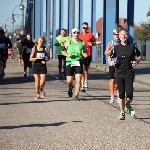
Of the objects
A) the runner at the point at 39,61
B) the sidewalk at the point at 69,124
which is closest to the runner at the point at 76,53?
the sidewalk at the point at 69,124

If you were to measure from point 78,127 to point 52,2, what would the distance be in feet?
221

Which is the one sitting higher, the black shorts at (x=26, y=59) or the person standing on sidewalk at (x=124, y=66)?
the person standing on sidewalk at (x=124, y=66)

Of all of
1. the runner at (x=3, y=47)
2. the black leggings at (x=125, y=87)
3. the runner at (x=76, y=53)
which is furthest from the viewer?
the runner at (x=3, y=47)

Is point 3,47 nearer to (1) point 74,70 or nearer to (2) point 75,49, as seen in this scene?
(1) point 74,70

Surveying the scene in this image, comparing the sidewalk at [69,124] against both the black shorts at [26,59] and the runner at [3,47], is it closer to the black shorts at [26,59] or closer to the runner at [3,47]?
the runner at [3,47]

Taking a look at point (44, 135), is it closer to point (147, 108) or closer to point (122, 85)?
point (122, 85)

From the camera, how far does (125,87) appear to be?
12.5 m

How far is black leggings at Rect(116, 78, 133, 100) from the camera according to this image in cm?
1238

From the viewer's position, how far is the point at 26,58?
Result: 25609 mm

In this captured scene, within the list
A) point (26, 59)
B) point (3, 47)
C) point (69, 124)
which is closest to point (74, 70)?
point (69, 124)

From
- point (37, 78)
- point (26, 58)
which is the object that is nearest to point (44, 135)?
A: point (37, 78)

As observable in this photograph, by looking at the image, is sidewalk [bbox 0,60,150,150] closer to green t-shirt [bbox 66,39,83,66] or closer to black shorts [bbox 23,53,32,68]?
green t-shirt [bbox 66,39,83,66]

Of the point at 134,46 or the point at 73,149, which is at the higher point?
the point at 134,46

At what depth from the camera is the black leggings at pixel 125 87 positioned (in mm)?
12383
